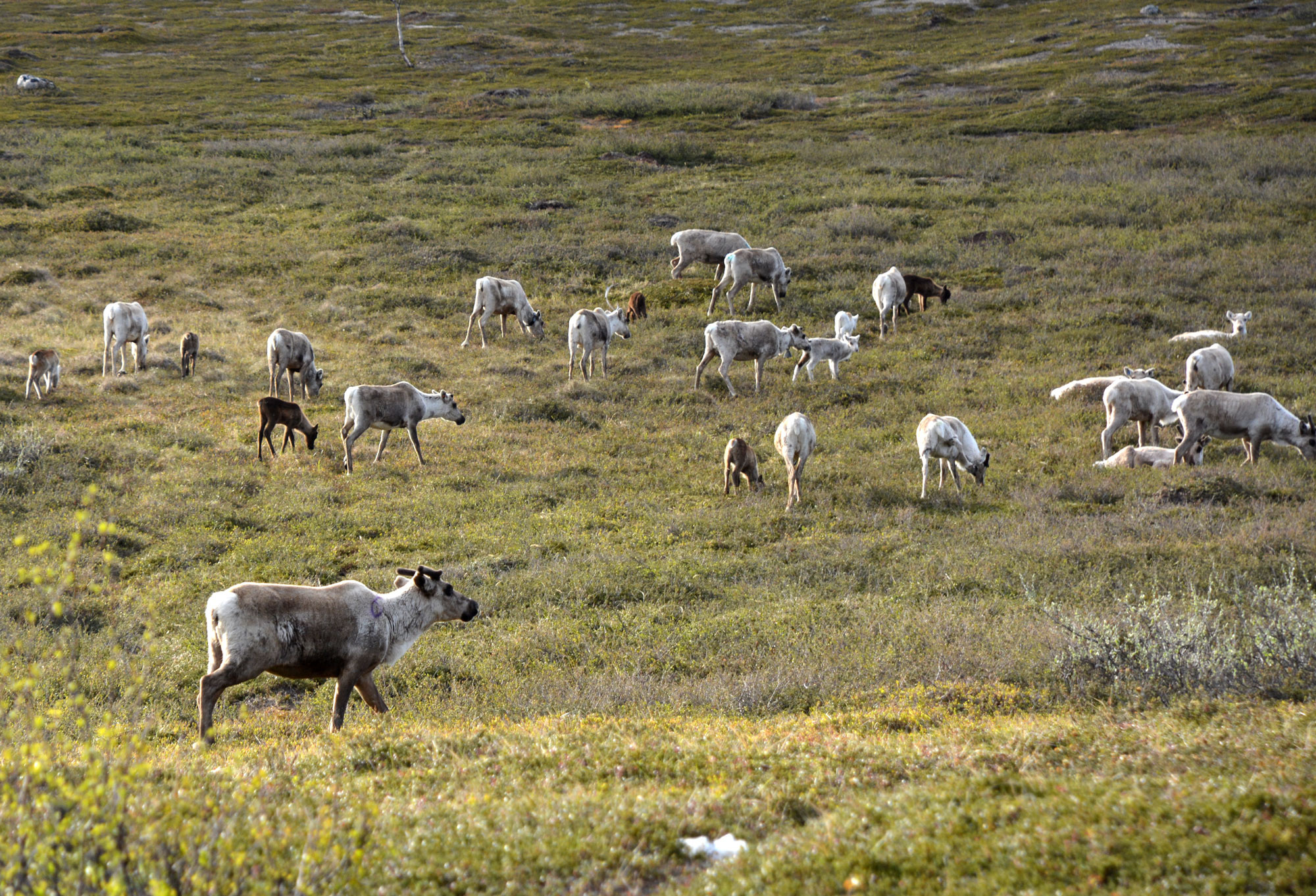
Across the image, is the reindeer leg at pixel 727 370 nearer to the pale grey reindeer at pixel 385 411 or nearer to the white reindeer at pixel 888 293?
the white reindeer at pixel 888 293

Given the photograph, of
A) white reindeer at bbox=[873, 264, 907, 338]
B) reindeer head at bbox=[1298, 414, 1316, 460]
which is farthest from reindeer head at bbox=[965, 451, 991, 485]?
white reindeer at bbox=[873, 264, 907, 338]

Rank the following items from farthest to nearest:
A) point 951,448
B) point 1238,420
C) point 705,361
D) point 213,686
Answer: point 705,361
point 1238,420
point 951,448
point 213,686

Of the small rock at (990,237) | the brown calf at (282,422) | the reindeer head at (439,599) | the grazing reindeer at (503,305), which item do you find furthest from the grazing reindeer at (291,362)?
the small rock at (990,237)

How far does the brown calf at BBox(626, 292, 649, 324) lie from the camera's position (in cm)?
2752

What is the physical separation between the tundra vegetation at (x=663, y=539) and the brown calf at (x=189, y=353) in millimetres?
756

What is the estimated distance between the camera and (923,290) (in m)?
27.6

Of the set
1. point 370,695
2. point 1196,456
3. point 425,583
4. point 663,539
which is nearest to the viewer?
point 370,695

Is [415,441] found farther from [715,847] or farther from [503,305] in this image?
[715,847]

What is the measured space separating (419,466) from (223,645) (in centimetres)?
954

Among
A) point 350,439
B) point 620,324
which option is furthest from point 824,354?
point 350,439

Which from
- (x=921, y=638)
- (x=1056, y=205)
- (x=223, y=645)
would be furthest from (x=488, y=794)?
(x=1056, y=205)

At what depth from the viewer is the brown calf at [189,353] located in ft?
72.0

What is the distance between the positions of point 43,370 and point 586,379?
11.6m

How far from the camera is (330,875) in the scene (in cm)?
475
